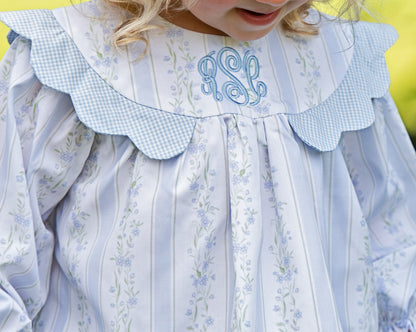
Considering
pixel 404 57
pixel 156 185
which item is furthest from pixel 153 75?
pixel 404 57

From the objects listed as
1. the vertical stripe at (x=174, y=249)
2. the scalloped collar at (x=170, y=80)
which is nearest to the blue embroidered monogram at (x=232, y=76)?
the scalloped collar at (x=170, y=80)

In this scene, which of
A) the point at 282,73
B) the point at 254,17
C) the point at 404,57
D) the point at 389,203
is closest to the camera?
the point at 254,17

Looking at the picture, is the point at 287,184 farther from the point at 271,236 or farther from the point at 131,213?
the point at 131,213

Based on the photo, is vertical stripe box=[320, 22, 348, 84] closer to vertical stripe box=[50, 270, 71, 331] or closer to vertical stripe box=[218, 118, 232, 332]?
vertical stripe box=[218, 118, 232, 332]

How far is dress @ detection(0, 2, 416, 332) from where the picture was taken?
1036 mm

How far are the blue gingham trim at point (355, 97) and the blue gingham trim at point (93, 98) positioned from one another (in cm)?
17

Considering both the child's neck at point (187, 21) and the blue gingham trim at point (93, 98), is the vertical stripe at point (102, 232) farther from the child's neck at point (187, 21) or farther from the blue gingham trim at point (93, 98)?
the child's neck at point (187, 21)

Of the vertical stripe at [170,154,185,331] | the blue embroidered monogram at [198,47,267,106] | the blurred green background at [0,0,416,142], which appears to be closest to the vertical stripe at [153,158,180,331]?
the vertical stripe at [170,154,185,331]

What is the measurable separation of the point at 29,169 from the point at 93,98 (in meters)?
0.12

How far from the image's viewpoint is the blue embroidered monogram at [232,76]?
1074 mm

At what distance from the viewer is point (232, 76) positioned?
1.09 m

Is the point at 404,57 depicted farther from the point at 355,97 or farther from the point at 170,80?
the point at 170,80

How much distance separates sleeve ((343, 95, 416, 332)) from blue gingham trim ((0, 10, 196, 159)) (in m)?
0.30

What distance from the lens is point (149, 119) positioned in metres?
1.05
